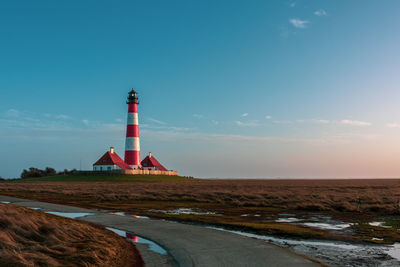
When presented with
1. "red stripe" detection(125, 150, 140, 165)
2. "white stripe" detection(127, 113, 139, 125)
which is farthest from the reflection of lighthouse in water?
"red stripe" detection(125, 150, 140, 165)

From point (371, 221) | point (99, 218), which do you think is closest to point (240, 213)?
point (371, 221)

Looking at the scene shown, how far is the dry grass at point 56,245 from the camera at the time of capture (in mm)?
10584

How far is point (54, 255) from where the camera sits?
11.5 meters

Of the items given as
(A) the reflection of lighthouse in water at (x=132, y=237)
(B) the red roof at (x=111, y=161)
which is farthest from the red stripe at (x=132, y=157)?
(A) the reflection of lighthouse in water at (x=132, y=237)

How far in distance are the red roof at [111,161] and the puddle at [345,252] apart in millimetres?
72339

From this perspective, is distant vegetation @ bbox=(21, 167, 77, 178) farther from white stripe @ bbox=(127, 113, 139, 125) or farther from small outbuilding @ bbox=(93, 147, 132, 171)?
white stripe @ bbox=(127, 113, 139, 125)

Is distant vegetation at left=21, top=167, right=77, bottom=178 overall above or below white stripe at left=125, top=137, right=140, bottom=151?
below

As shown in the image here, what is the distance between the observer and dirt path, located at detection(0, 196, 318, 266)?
1171 centimetres

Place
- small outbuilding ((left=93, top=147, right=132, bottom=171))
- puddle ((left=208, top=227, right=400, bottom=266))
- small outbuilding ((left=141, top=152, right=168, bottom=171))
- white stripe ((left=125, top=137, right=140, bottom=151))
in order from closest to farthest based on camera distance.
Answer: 1. puddle ((left=208, top=227, right=400, bottom=266))
2. white stripe ((left=125, top=137, right=140, bottom=151))
3. small outbuilding ((left=93, top=147, right=132, bottom=171))
4. small outbuilding ((left=141, top=152, right=168, bottom=171))

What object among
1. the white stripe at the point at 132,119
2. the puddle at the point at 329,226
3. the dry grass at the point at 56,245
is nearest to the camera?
the dry grass at the point at 56,245

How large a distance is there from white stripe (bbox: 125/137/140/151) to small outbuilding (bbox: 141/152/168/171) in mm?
17361

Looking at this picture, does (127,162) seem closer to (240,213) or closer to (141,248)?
(240,213)

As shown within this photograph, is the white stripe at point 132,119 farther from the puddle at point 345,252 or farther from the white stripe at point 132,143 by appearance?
the puddle at point 345,252

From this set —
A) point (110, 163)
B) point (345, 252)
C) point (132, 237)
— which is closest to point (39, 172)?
point (110, 163)
